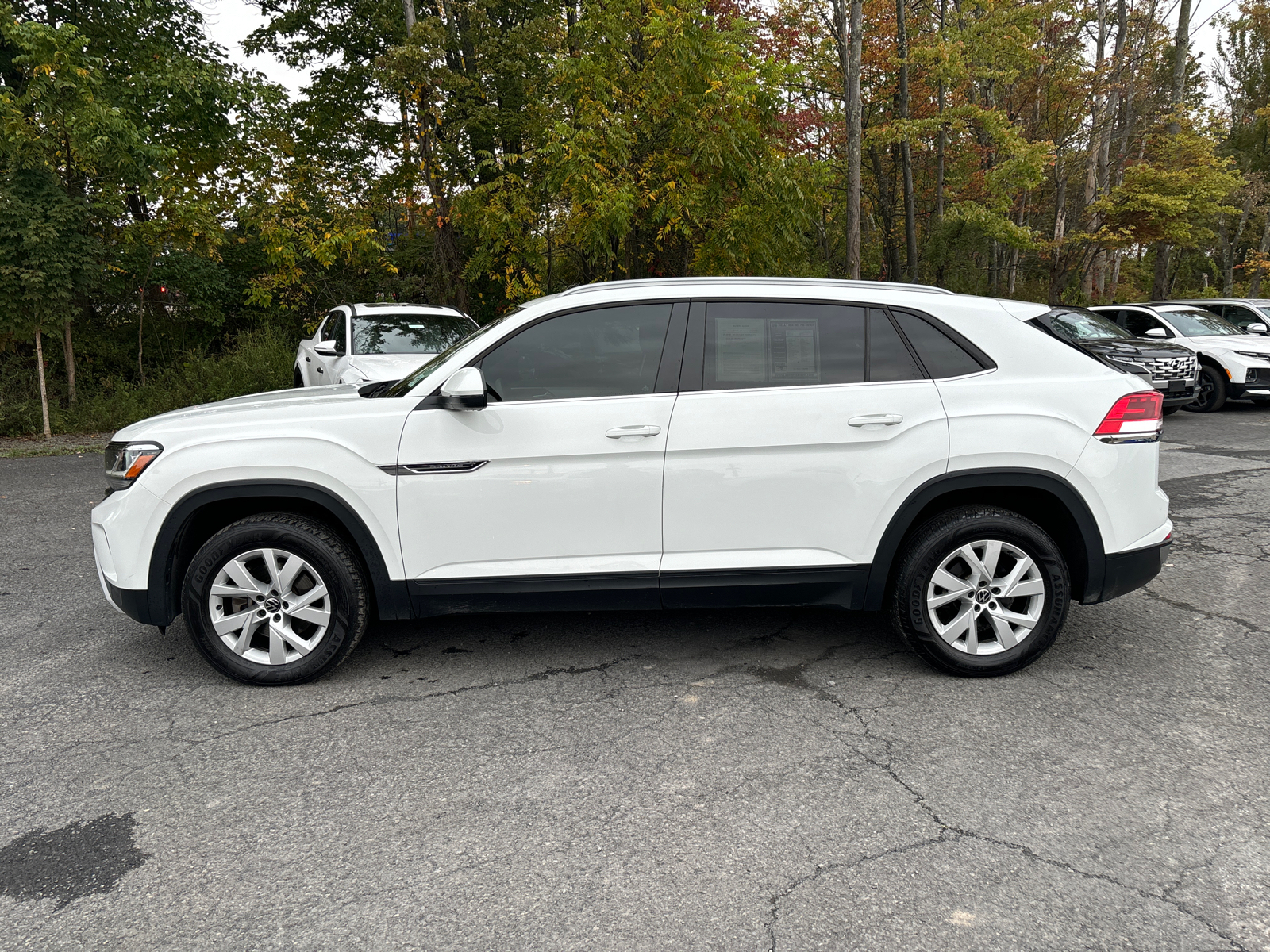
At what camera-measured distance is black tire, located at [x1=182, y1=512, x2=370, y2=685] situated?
154 inches

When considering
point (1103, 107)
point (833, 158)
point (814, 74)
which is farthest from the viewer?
point (1103, 107)

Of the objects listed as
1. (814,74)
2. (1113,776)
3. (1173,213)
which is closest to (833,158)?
(814,74)

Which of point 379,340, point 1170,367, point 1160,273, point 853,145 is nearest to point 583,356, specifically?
point 379,340

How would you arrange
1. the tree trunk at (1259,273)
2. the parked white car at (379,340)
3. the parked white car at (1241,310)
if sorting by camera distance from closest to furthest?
the parked white car at (379,340), the parked white car at (1241,310), the tree trunk at (1259,273)

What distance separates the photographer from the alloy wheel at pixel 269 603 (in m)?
3.94

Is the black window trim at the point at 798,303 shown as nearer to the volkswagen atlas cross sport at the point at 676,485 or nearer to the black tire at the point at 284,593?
the volkswagen atlas cross sport at the point at 676,485

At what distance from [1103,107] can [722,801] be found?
29.6 metres

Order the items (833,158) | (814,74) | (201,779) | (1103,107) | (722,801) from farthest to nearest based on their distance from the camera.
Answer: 1. (1103,107)
2. (833,158)
3. (814,74)
4. (201,779)
5. (722,801)

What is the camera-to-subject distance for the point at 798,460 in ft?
12.8

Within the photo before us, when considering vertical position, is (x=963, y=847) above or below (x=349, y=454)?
below

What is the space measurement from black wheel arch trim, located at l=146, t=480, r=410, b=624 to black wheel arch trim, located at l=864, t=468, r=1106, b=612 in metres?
2.16

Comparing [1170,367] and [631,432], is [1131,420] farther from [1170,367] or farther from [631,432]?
[1170,367]

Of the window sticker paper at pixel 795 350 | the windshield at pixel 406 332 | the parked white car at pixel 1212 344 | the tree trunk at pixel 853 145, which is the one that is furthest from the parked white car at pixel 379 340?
the parked white car at pixel 1212 344

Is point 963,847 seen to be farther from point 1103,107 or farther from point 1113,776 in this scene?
point 1103,107
